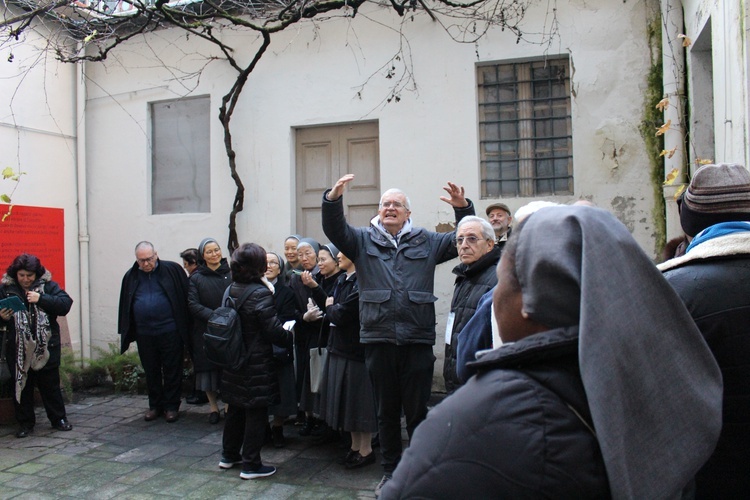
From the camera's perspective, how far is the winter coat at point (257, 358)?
479 cm

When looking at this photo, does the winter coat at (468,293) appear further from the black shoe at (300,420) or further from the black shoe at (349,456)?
the black shoe at (300,420)

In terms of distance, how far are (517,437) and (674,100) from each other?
19.5 ft

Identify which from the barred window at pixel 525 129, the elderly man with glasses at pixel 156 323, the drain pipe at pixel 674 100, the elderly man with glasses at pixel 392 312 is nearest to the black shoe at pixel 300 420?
the elderly man with glasses at pixel 156 323

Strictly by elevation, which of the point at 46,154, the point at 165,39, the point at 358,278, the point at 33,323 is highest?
the point at 165,39

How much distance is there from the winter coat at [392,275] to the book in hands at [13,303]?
3631 mm

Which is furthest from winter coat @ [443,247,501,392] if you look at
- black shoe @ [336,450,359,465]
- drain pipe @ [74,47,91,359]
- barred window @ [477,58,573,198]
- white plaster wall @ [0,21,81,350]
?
drain pipe @ [74,47,91,359]

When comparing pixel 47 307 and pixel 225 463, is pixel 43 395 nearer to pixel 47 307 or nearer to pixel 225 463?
pixel 47 307

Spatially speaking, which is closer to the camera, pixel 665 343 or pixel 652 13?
pixel 665 343

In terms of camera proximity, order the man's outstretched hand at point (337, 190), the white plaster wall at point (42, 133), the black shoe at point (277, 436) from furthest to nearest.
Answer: the white plaster wall at point (42, 133) < the black shoe at point (277, 436) < the man's outstretched hand at point (337, 190)

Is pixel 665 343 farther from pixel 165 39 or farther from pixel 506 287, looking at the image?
pixel 165 39

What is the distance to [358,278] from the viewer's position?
15.4ft

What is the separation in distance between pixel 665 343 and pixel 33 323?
647 centimetres

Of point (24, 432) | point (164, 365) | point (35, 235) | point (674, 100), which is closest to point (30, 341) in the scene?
point (24, 432)

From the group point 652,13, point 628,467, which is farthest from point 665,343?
point 652,13
